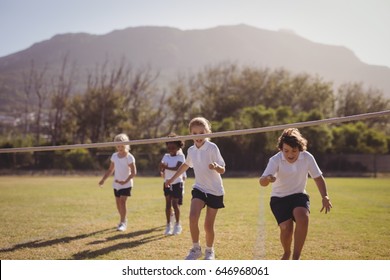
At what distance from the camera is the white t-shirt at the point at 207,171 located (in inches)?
222

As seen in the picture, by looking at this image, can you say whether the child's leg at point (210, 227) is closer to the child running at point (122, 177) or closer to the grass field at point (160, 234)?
the grass field at point (160, 234)

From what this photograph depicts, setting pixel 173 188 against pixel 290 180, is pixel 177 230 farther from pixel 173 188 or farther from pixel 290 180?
pixel 290 180

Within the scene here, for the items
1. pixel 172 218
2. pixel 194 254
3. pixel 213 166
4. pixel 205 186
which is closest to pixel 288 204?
pixel 213 166

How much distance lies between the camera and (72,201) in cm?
1343

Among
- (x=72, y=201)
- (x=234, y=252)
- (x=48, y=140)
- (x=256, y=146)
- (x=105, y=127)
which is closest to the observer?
(x=234, y=252)

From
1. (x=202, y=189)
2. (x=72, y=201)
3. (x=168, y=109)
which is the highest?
(x=168, y=109)

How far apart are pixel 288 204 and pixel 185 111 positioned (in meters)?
48.4

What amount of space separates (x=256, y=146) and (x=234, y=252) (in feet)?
92.3

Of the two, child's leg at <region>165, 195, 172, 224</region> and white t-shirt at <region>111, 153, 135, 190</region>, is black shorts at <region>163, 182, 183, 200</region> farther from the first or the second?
white t-shirt at <region>111, 153, 135, 190</region>

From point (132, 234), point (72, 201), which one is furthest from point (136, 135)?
point (132, 234)

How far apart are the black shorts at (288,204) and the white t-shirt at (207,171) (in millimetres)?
983

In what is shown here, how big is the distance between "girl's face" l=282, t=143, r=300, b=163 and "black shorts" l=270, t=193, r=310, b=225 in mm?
420

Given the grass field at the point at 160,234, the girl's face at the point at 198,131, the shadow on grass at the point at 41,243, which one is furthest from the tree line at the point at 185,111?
the girl's face at the point at 198,131

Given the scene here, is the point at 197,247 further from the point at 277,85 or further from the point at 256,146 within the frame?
the point at 277,85
